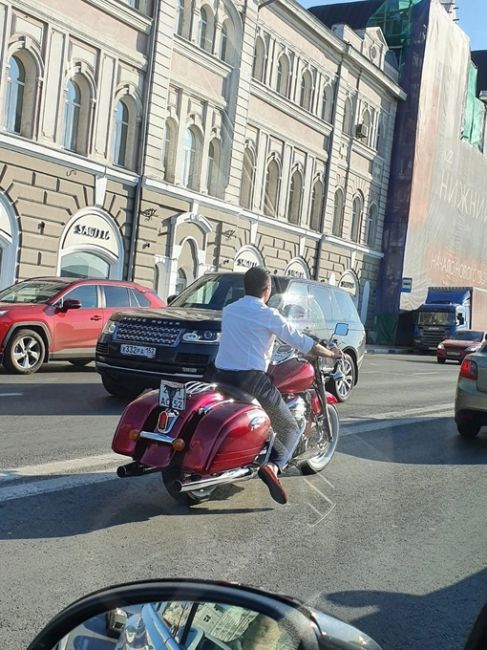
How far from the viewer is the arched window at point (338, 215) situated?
41.0m

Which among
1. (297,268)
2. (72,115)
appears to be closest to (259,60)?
(297,268)

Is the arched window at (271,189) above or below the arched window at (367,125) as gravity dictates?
below

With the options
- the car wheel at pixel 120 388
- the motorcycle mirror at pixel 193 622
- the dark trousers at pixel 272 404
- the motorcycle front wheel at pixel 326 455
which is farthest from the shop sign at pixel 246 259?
the motorcycle mirror at pixel 193 622

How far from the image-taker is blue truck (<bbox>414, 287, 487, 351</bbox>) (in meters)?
40.7

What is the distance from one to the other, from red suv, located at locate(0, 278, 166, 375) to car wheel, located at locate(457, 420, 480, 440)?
19.4 ft

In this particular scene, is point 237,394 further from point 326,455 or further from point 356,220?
point 356,220

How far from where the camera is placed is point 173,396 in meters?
5.13

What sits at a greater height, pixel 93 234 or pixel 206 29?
pixel 206 29

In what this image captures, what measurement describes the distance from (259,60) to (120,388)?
25.1m

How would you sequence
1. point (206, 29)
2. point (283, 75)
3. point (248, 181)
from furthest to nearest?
1. point (283, 75)
2. point (248, 181)
3. point (206, 29)

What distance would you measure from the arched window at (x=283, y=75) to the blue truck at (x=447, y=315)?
1406 centimetres

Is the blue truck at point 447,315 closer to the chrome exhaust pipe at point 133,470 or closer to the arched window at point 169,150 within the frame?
the arched window at point 169,150

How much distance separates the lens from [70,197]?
934 inches

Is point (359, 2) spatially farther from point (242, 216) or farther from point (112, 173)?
point (112, 173)
